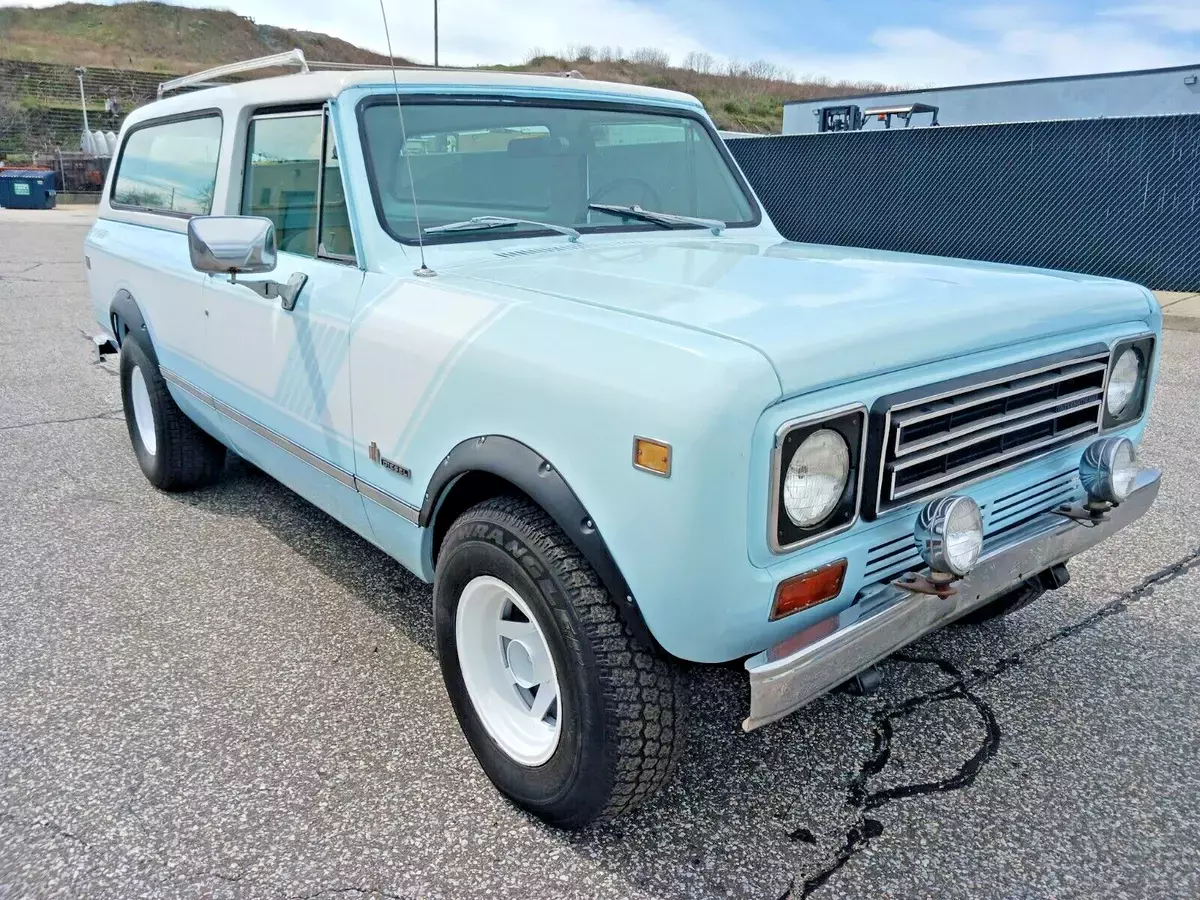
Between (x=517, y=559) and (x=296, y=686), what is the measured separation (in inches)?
49.7

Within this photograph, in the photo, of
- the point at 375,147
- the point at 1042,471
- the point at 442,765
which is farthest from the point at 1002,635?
the point at 375,147

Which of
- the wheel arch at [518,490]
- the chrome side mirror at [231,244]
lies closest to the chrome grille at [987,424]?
the wheel arch at [518,490]

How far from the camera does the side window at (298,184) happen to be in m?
2.96

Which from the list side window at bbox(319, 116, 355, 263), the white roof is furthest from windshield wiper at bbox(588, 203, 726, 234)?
side window at bbox(319, 116, 355, 263)

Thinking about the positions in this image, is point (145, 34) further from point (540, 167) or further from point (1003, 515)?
point (1003, 515)

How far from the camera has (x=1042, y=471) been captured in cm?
248

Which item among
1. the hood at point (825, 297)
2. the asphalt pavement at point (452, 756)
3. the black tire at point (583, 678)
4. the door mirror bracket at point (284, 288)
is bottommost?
the asphalt pavement at point (452, 756)

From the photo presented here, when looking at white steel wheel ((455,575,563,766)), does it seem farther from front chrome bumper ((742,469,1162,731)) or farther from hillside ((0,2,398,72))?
hillside ((0,2,398,72))

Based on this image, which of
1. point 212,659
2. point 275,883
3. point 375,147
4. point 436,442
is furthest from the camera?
point 212,659

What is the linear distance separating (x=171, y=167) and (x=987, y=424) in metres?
3.81

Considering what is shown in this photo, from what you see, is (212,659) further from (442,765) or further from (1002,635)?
(1002,635)

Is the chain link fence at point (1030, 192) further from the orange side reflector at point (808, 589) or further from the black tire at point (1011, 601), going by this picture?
the orange side reflector at point (808, 589)

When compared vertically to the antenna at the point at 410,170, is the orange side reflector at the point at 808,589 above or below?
below

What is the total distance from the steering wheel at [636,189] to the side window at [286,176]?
947mm
